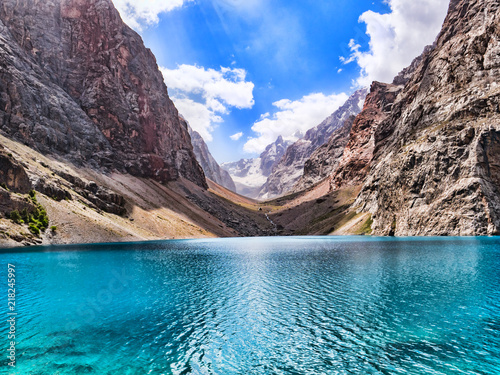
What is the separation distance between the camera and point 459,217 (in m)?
97.9

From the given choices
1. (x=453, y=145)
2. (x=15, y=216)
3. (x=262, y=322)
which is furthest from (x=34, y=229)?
(x=453, y=145)

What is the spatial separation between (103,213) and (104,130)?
→ 8494 centimetres

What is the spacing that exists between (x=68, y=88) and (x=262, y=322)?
20500 cm

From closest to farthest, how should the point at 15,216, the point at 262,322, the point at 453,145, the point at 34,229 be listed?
the point at 262,322, the point at 15,216, the point at 34,229, the point at 453,145

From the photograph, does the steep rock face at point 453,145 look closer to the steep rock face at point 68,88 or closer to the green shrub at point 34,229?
the green shrub at point 34,229

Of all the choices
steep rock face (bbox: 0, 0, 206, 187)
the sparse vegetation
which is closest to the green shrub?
the sparse vegetation

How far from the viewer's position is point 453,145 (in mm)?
106875

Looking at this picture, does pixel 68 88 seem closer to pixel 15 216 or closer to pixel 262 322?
pixel 15 216

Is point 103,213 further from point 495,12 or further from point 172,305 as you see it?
point 495,12

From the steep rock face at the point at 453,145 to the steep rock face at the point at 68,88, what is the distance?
14554cm

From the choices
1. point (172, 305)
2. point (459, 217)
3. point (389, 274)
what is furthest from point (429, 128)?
point (172, 305)

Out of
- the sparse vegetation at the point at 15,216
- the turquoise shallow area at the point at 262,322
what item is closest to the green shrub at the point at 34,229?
the sparse vegetation at the point at 15,216

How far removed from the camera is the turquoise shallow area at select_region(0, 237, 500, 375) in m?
15.4

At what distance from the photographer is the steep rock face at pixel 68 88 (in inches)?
5285
